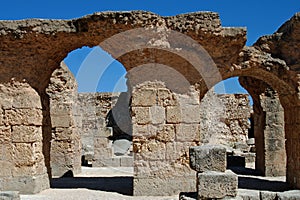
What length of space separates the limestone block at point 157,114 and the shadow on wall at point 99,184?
1.68 m

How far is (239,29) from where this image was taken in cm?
856

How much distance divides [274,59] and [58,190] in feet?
19.0

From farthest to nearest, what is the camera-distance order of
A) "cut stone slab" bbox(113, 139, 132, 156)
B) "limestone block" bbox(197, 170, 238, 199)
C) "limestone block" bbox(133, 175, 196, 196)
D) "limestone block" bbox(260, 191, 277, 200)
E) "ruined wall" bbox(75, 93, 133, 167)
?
"ruined wall" bbox(75, 93, 133, 167) → "cut stone slab" bbox(113, 139, 132, 156) → "limestone block" bbox(133, 175, 196, 196) → "limestone block" bbox(260, 191, 277, 200) → "limestone block" bbox(197, 170, 238, 199)

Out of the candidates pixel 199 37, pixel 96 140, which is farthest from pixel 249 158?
pixel 199 37

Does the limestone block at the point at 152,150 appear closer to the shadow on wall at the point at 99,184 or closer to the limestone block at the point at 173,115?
the limestone block at the point at 173,115

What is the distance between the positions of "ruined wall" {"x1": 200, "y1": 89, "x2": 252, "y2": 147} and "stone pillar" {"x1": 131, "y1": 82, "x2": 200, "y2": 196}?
13.1m

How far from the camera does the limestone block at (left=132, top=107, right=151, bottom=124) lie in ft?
28.4

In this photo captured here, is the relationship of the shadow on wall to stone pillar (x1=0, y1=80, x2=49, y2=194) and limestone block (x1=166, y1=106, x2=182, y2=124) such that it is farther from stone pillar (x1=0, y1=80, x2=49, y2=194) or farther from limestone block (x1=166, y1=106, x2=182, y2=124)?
limestone block (x1=166, y1=106, x2=182, y2=124)

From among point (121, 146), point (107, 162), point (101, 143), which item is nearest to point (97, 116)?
point (121, 146)

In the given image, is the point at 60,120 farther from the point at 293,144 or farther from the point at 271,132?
the point at 293,144

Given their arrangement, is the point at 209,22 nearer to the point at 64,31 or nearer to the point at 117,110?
the point at 64,31

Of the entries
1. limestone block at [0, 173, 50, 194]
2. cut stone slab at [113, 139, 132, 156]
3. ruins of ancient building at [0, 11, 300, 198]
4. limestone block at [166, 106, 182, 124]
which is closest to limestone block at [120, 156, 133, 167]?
cut stone slab at [113, 139, 132, 156]

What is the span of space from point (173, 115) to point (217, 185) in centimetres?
283

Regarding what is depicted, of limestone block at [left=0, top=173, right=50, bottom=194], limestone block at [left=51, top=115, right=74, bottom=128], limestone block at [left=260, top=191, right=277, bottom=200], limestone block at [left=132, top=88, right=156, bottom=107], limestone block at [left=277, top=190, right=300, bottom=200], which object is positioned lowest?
limestone block at [left=0, top=173, right=50, bottom=194]
